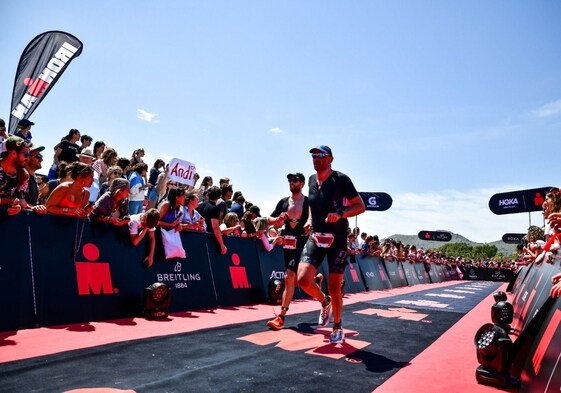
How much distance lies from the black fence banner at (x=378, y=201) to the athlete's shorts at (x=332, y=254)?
65.3 ft

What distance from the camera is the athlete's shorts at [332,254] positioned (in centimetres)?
455

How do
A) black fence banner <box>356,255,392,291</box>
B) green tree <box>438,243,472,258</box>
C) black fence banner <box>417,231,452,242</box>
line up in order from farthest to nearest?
green tree <box>438,243,472,258</box> → black fence banner <box>417,231,452,242</box> → black fence banner <box>356,255,392,291</box>

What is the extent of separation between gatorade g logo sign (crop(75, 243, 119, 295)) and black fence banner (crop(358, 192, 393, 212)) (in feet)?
65.7

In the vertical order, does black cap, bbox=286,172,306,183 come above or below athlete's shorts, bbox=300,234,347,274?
above

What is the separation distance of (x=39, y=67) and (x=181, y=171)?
13.2 feet

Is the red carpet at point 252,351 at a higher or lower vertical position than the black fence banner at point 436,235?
lower

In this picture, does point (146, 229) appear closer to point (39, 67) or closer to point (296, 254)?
point (296, 254)

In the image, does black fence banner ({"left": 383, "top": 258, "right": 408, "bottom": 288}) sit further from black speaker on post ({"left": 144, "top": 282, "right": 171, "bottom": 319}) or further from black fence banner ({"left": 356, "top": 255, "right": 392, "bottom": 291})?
black speaker on post ({"left": 144, "top": 282, "right": 171, "bottom": 319})

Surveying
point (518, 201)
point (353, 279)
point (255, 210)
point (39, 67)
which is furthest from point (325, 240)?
point (518, 201)

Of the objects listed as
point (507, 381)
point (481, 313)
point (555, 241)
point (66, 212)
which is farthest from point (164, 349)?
point (481, 313)

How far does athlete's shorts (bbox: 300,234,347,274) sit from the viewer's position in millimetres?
4547

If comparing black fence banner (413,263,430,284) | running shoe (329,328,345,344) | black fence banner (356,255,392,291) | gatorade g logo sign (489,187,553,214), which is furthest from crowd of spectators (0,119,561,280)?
gatorade g logo sign (489,187,553,214)

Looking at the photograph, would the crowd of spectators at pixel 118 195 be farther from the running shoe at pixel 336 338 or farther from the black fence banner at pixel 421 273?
the black fence banner at pixel 421 273

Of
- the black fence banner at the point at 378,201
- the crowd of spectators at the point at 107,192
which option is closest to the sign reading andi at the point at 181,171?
the crowd of spectators at the point at 107,192
